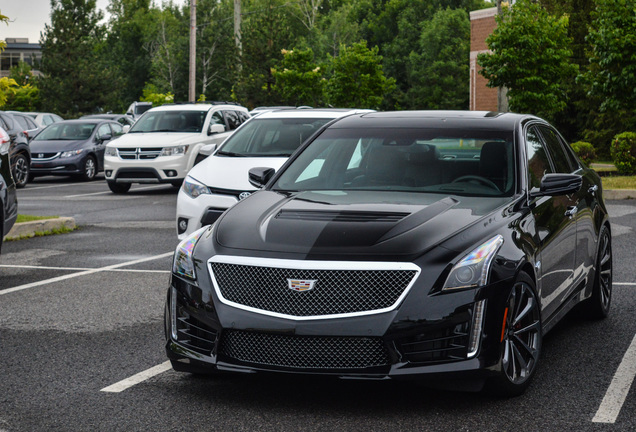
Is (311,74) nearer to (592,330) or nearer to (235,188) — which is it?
(235,188)

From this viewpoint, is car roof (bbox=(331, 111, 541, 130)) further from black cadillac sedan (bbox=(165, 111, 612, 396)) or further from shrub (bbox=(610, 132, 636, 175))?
shrub (bbox=(610, 132, 636, 175))

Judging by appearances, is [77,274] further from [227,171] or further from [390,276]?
[390,276]

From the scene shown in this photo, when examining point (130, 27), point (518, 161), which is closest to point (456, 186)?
point (518, 161)

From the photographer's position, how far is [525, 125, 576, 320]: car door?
574cm

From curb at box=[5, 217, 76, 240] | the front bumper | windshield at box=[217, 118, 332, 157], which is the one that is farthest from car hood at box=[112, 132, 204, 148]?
the front bumper

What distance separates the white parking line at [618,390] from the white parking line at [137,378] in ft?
8.40

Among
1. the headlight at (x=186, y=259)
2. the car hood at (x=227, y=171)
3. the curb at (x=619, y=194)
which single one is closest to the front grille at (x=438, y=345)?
the headlight at (x=186, y=259)

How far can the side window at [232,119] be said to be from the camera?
2175 centimetres

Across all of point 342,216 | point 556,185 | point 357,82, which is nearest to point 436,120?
point 556,185

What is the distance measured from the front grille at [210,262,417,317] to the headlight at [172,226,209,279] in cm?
51

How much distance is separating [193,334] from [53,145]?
2126 centimetres

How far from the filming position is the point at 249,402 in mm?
5195

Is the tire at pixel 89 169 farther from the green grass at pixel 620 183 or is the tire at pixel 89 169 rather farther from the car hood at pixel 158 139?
the green grass at pixel 620 183

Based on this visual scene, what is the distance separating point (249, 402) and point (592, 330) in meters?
3.04
